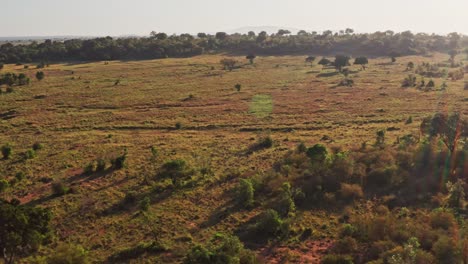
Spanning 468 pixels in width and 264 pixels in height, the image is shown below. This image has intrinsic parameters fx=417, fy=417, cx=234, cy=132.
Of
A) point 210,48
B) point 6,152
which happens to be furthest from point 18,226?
point 210,48

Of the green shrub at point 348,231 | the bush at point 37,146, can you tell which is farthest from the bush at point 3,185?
the green shrub at point 348,231

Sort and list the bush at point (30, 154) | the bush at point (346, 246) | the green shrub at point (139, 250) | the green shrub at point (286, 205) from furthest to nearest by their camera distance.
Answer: the bush at point (30, 154), the green shrub at point (286, 205), the green shrub at point (139, 250), the bush at point (346, 246)

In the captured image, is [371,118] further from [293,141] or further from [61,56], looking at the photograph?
[61,56]

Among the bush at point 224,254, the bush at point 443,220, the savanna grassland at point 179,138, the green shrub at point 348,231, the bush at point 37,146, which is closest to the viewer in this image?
the bush at point 224,254

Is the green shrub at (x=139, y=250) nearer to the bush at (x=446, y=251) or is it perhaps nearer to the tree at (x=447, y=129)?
the bush at (x=446, y=251)

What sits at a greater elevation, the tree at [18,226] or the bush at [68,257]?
the tree at [18,226]

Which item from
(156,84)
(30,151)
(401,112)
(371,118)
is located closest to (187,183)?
(30,151)
